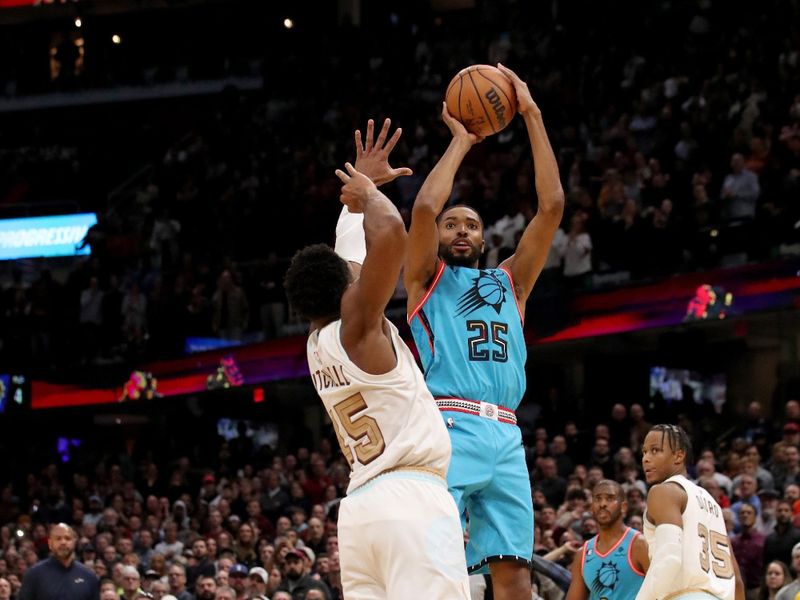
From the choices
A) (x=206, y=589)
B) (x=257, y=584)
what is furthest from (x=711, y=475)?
(x=206, y=589)

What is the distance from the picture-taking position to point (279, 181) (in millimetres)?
21672

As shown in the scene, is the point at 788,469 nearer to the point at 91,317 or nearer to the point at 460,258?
the point at 460,258

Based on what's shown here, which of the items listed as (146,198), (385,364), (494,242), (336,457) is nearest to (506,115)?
(385,364)

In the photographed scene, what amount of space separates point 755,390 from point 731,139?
3.39 meters

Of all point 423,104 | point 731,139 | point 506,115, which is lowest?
point 506,115

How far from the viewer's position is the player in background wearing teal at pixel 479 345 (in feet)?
19.9

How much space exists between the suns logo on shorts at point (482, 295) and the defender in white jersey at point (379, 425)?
112 cm

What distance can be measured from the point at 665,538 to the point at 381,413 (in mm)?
1754

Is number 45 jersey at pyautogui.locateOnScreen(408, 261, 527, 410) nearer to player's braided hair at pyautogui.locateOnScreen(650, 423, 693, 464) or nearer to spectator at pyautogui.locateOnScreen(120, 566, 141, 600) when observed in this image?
player's braided hair at pyautogui.locateOnScreen(650, 423, 693, 464)

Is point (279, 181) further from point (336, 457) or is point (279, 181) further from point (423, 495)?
point (423, 495)

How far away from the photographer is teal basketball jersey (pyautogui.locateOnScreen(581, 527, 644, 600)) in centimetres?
746

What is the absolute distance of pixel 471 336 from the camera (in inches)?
246

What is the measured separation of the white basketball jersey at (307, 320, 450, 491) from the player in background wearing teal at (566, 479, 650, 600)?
2651 millimetres

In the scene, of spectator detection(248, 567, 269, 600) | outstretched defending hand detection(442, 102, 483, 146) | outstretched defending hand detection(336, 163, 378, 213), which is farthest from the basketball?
spectator detection(248, 567, 269, 600)
